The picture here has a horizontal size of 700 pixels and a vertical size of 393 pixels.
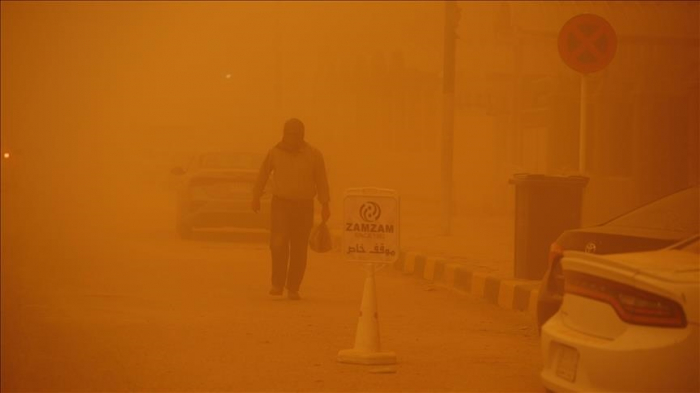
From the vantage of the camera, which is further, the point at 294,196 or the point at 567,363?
the point at 294,196

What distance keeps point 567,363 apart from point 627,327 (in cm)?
48

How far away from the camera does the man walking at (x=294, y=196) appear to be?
11.3 metres

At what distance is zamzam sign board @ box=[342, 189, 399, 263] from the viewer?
8492 mm

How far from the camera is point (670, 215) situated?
7.41 m

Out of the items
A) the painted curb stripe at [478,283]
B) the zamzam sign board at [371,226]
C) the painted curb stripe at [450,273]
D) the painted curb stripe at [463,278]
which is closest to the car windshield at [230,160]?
the painted curb stripe at [450,273]

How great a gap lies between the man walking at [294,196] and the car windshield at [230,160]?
733cm

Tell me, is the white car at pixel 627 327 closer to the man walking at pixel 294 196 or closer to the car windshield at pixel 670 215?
the car windshield at pixel 670 215

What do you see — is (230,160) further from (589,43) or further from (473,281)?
(589,43)

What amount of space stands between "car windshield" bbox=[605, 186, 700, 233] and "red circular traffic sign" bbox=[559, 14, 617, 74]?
14.1 ft

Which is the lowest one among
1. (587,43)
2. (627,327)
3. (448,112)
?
(627,327)

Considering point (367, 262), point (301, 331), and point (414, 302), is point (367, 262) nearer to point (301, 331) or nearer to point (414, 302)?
point (301, 331)

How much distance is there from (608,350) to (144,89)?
14179 centimetres

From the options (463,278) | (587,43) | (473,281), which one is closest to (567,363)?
(587,43)

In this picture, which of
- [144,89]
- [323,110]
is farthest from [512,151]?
[144,89]
